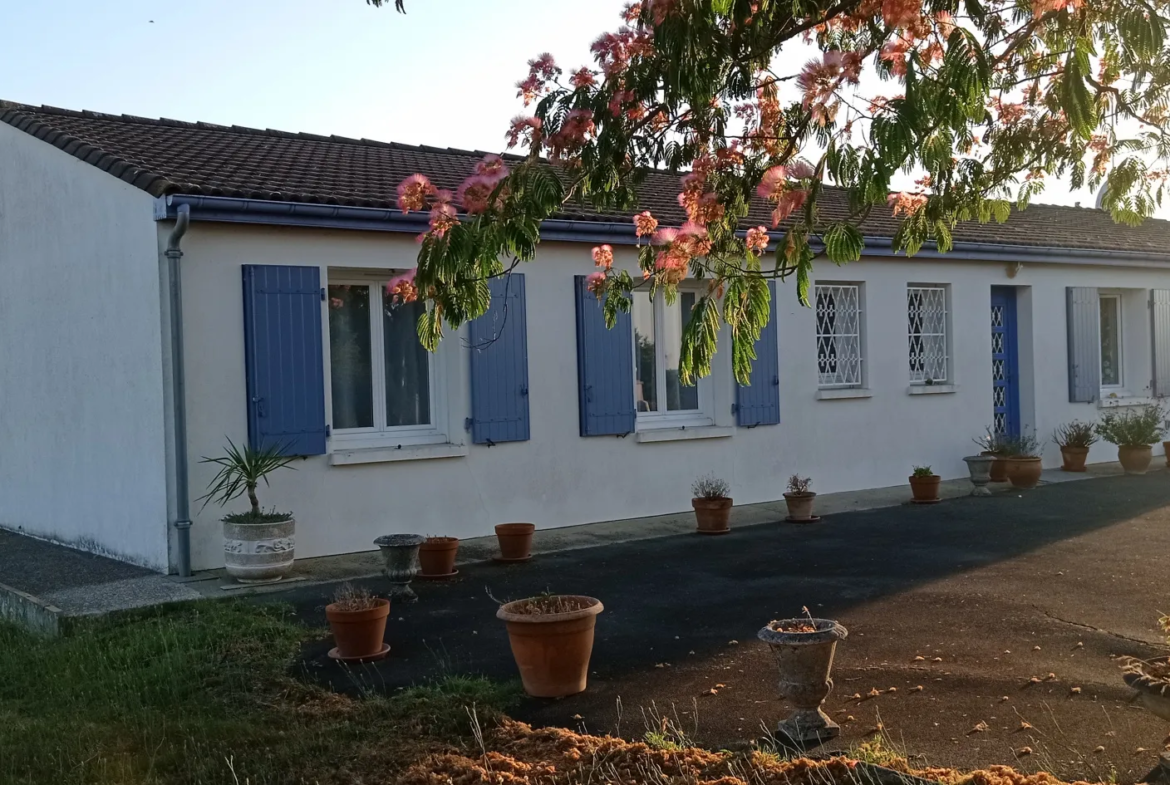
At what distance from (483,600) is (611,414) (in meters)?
3.69

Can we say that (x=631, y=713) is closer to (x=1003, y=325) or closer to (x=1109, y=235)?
(x=1003, y=325)

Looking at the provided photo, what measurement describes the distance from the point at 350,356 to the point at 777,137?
5.88 meters

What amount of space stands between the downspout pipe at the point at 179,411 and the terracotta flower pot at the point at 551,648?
4.20 meters

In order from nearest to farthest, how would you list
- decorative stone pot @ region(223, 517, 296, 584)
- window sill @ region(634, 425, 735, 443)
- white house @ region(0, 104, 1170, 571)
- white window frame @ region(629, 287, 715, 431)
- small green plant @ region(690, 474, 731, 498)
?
decorative stone pot @ region(223, 517, 296, 584), white house @ region(0, 104, 1170, 571), small green plant @ region(690, 474, 731, 498), window sill @ region(634, 425, 735, 443), white window frame @ region(629, 287, 715, 431)

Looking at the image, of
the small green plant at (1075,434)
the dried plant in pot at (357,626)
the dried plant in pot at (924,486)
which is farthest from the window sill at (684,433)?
the small green plant at (1075,434)

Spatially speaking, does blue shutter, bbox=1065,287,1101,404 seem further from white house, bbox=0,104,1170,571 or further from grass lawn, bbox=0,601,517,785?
grass lawn, bbox=0,601,517,785

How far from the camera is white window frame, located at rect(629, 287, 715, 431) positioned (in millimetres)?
11839

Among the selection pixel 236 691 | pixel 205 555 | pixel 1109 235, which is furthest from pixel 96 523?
pixel 1109 235

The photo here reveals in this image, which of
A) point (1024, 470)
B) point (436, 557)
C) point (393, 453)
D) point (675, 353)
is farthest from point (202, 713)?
point (1024, 470)

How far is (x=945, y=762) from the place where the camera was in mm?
4375

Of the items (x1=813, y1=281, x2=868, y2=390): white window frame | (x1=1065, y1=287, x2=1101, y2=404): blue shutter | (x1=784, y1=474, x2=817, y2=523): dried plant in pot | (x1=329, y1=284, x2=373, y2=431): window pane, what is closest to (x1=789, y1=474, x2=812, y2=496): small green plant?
(x1=784, y1=474, x2=817, y2=523): dried plant in pot

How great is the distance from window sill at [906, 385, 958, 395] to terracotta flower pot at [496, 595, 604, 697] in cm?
921

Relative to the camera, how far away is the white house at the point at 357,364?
9.15m

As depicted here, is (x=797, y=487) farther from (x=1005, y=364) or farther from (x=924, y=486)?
(x=1005, y=364)
